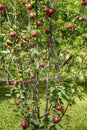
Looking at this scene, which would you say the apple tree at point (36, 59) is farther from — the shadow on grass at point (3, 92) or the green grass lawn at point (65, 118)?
the shadow on grass at point (3, 92)

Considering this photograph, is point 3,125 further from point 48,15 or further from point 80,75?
point 48,15

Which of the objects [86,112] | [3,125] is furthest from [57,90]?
[86,112]

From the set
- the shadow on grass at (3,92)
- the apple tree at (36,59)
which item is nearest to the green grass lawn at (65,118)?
the shadow on grass at (3,92)

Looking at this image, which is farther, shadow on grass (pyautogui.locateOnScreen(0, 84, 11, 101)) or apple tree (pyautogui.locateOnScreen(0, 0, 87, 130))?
shadow on grass (pyautogui.locateOnScreen(0, 84, 11, 101))

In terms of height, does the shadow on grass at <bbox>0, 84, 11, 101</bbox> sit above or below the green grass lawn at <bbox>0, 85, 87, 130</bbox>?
below

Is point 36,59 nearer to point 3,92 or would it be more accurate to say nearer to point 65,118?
point 65,118

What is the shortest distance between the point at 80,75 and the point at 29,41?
1738 mm

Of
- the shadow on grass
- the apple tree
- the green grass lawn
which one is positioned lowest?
the shadow on grass

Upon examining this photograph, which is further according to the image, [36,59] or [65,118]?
[65,118]

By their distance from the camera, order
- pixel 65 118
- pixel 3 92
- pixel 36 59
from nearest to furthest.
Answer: pixel 36 59, pixel 65 118, pixel 3 92

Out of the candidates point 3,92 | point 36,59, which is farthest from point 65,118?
point 36,59

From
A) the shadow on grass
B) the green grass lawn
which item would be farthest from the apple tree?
the shadow on grass

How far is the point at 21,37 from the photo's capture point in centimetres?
814

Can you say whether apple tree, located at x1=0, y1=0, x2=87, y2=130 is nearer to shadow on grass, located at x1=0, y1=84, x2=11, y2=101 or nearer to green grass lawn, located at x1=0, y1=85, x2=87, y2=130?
green grass lawn, located at x1=0, y1=85, x2=87, y2=130
